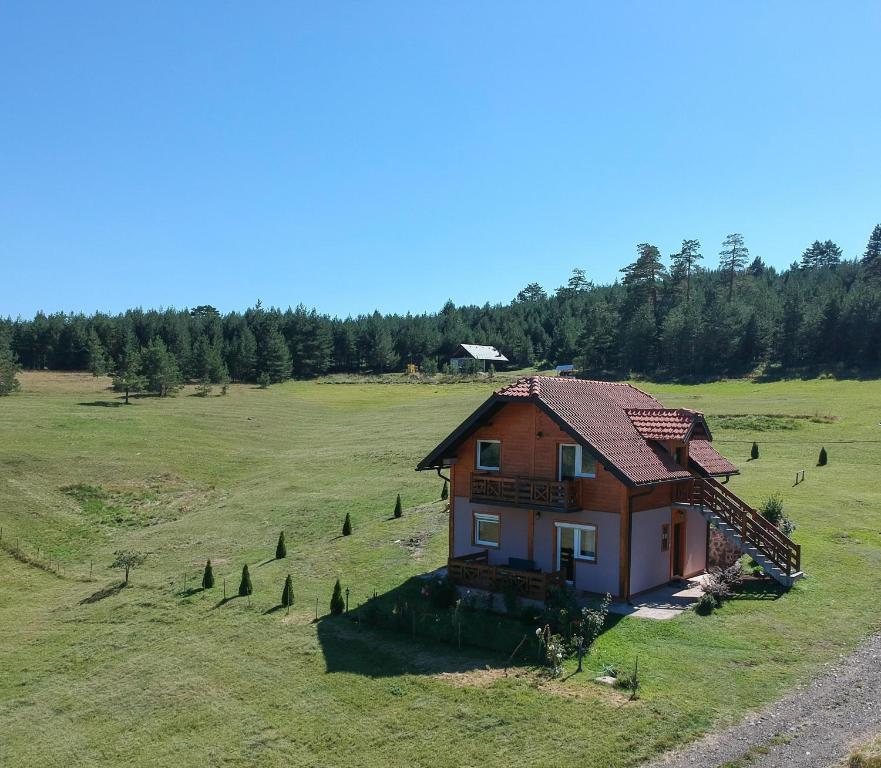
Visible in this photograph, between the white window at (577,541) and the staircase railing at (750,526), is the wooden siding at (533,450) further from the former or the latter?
the staircase railing at (750,526)

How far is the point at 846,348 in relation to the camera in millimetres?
102312

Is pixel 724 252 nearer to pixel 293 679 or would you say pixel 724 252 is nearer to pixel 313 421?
pixel 313 421

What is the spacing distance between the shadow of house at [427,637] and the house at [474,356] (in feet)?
369

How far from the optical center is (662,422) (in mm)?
28156

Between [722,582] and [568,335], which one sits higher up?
[568,335]

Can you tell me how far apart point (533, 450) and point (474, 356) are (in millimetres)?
115637

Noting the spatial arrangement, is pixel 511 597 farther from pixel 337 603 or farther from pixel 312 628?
pixel 312 628

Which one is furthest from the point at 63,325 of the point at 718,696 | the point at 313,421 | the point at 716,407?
the point at 718,696

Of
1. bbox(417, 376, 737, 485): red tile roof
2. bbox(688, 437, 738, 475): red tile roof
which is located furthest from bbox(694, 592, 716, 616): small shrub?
bbox(688, 437, 738, 475): red tile roof

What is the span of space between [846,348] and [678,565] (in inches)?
3547

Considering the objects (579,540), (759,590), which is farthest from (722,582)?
(579,540)

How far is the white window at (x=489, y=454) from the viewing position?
28656 millimetres

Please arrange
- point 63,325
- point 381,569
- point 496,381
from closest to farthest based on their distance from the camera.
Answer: point 381,569 < point 496,381 < point 63,325

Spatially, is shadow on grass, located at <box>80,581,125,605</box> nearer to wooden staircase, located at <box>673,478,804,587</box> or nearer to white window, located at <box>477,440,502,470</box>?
white window, located at <box>477,440,502,470</box>
